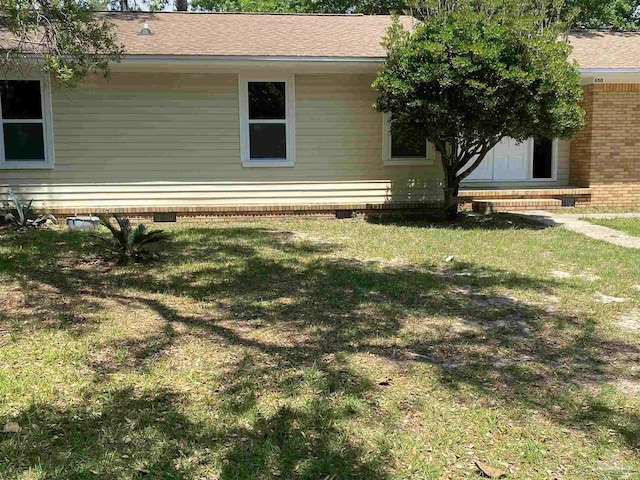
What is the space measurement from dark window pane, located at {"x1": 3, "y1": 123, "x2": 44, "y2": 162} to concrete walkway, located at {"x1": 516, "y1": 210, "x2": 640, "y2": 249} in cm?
909

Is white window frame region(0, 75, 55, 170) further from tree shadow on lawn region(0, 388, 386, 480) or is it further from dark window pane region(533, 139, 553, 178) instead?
dark window pane region(533, 139, 553, 178)

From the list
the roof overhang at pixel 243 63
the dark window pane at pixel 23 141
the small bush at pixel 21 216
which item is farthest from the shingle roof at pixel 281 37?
the small bush at pixel 21 216

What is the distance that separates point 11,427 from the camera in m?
3.07

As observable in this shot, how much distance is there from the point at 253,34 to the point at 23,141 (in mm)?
4766

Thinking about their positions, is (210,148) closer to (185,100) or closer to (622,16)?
(185,100)

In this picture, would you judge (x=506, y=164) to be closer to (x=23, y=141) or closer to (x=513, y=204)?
(x=513, y=204)

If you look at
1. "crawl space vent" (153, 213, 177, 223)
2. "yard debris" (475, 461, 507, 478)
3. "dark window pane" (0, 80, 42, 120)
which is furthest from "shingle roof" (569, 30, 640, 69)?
"yard debris" (475, 461, 507, 478)

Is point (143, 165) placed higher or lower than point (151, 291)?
higher

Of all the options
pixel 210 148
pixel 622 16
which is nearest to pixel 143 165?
pixel 210 148

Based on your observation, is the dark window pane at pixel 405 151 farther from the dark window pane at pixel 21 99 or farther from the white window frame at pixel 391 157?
the dark window pane at pixel 21 99

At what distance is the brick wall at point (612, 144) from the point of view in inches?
471

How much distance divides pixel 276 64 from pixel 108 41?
151 inches

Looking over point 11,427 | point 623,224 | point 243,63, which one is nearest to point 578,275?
point 623,224

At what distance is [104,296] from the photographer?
218 inches
